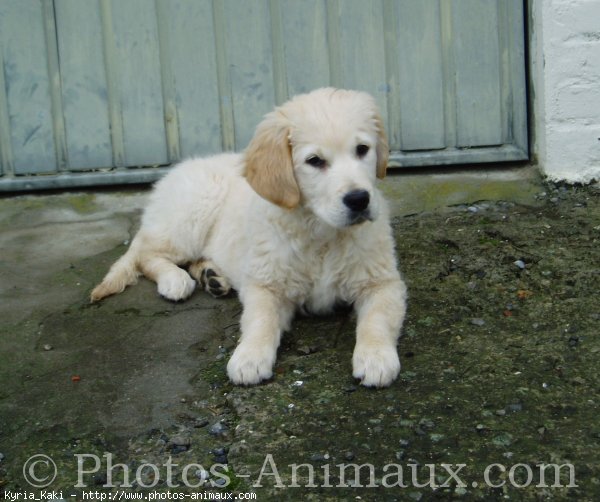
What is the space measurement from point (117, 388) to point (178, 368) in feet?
0.82

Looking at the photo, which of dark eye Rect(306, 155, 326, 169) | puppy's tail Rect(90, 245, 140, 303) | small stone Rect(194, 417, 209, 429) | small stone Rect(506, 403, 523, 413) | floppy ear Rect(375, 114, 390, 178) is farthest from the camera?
puppy's tail Rect(90, 245, 140, 303)

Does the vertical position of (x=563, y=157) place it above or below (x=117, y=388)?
above

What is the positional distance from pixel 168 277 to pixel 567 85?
2.44 metres

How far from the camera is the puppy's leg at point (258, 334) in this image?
9.42ft

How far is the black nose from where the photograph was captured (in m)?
2.98

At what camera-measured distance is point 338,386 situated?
9.23 feet

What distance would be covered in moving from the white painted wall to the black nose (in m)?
2.10

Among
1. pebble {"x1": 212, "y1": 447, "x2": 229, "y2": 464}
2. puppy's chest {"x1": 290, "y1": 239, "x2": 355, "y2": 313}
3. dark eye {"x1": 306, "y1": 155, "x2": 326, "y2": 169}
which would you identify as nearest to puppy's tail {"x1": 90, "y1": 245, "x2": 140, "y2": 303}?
puppy's chest {"x1": 290, "y1": 239, "x2": 355, "y2": 313}

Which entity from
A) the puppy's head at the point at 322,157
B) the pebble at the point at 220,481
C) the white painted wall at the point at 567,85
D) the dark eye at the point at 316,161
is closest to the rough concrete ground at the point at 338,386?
the pebble at the point at 220,481

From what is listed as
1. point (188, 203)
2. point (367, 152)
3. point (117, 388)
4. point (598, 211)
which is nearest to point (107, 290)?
point (188, 203)

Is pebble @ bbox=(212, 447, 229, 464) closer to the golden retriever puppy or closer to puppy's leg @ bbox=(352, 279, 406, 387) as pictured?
→ the golden retriever puppy

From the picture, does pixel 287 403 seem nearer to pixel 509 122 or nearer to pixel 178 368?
pixel 178 368

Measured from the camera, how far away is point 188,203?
14.0 feet

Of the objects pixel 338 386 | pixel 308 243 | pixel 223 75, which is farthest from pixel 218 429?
pixel 223 75
